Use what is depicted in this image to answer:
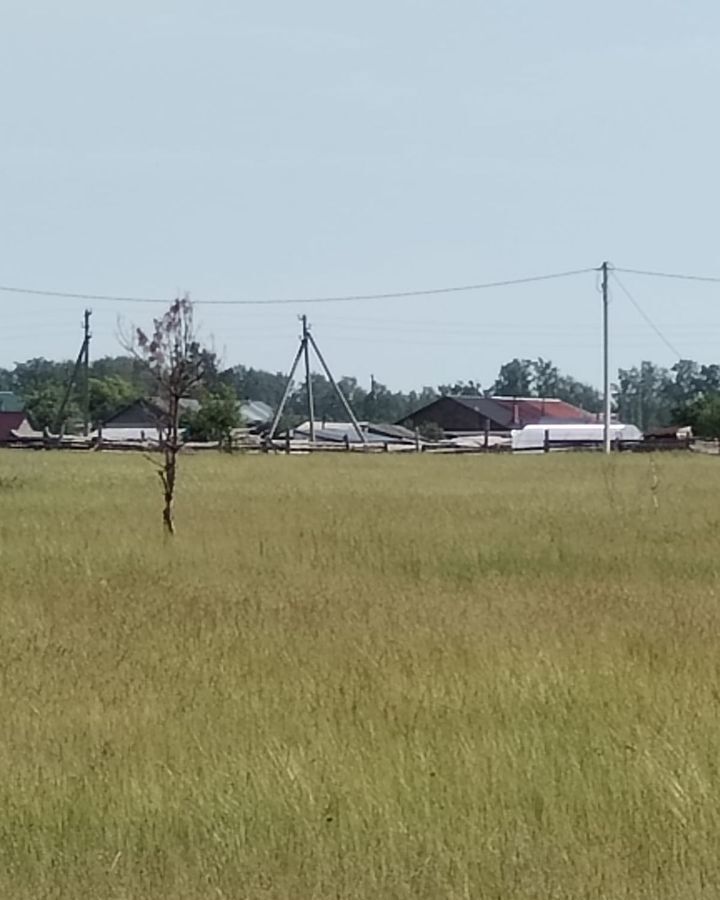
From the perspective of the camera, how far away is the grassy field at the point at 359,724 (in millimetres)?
5625

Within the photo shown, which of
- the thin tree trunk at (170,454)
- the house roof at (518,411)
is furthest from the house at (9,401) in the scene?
the thin tree trunk at (170,454)

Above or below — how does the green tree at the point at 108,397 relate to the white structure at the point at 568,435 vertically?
above

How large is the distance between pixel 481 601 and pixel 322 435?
78.2m

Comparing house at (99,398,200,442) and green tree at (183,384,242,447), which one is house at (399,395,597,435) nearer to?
house at (99,398,200,442)

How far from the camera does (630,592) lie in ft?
42.3

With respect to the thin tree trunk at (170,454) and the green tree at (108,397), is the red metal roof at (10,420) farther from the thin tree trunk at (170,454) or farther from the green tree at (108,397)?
the thin tree trunk at (170,454)

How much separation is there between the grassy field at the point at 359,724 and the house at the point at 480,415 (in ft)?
325

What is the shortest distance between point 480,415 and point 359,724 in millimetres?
109409

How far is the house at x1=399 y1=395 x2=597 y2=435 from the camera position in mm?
115812

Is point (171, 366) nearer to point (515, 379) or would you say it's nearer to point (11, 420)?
point (11, 420)

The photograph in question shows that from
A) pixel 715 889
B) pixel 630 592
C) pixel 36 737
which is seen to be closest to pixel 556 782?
pixel 715 889

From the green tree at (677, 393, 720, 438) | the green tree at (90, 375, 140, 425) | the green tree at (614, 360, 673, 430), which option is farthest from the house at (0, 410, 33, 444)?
the green tree at (614, 360, 673, 430)

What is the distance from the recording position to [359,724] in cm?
751

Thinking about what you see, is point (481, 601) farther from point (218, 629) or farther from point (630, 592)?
point (218, 629)
